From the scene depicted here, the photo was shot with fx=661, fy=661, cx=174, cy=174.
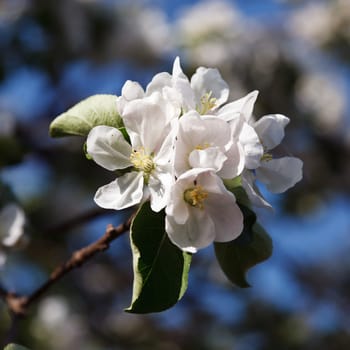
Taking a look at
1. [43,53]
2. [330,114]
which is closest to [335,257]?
[330,114]

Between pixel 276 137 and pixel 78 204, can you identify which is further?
pixel 78 204

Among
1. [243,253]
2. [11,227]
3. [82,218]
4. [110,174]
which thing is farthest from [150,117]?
[110,174]

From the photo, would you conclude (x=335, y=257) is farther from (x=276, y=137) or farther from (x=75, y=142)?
(x=276, y=137)

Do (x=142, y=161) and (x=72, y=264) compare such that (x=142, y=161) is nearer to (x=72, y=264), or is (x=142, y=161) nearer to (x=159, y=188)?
(x=159, y=188)

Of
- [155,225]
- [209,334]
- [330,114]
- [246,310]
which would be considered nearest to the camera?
[155,225]

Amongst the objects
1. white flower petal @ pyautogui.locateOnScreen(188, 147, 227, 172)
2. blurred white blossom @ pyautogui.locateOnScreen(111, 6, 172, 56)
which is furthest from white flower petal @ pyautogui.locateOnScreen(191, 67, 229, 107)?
blurred white blossom @ pyautogui.locateOnScreen(111, 6, 172, 56)
